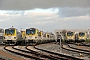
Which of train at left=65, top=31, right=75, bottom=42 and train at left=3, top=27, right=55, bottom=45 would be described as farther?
train at left=65, top=31, right=75, bottom=42

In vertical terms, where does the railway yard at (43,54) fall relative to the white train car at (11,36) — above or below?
below

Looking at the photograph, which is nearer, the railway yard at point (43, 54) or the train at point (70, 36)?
the railway yard at point (43, 54)

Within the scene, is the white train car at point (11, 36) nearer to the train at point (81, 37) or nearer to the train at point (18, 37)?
the train at point (18, 37)

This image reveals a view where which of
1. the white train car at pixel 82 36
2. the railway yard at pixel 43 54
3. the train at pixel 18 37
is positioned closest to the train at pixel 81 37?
the white train car at pixel 82 36

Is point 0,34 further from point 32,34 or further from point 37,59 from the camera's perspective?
point 37,59

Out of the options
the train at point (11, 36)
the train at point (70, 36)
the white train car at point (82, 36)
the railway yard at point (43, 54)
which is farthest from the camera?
the white train car at point (82, 36)

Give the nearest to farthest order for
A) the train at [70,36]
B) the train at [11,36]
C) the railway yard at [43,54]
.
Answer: the railway yard at [43,54]
the train at [11,36]
the train at [70,36]

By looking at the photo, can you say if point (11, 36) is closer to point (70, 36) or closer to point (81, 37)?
point (70, 36)

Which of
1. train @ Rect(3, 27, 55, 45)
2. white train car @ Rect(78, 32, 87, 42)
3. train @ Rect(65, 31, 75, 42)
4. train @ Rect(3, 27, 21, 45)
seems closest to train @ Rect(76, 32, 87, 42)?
white train car @ Rect(78, 32, 87, 42)

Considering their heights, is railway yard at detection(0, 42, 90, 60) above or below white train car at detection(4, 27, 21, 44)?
below

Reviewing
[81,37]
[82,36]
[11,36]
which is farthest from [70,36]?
[11,36]

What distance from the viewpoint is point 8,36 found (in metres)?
31.9

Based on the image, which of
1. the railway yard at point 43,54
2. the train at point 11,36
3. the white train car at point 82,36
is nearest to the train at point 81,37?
the white train car at point 82,36

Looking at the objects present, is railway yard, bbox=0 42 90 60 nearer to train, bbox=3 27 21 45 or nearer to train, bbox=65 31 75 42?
train, bbox=3 27 21 45
